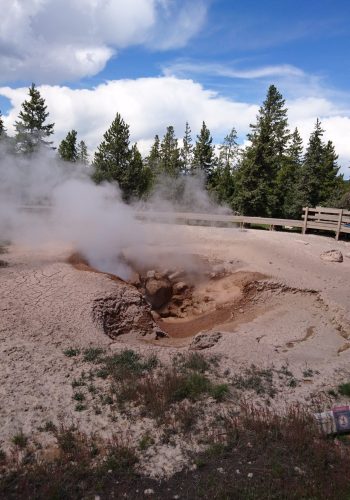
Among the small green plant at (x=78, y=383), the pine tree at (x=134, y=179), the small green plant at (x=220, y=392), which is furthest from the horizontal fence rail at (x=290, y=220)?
the small green plant at (x=220, y=392)

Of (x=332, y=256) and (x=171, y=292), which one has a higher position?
(x=332, y=256)

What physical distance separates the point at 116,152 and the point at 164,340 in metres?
21.9

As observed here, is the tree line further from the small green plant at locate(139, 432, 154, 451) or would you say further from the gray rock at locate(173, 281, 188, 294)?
the small green plant at locate(139, 432, 154, 451)

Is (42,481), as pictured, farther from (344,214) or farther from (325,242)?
(344,214)

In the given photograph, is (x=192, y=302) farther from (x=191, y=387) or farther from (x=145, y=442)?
(x=145, y=442)

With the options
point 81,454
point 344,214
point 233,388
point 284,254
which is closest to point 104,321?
point 233,388

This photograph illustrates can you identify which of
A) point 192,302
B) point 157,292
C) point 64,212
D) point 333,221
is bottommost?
point 192,302

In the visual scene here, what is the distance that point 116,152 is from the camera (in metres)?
29.4

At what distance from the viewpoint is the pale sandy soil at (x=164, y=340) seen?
5875 millimetres

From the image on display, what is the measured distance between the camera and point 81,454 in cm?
502

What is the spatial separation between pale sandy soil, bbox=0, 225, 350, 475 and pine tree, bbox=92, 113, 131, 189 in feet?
48.4

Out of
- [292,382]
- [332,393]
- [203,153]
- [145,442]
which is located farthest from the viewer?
[203,153]

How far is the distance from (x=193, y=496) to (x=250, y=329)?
18.5 feet

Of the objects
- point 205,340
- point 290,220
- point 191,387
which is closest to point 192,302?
point 205,340
